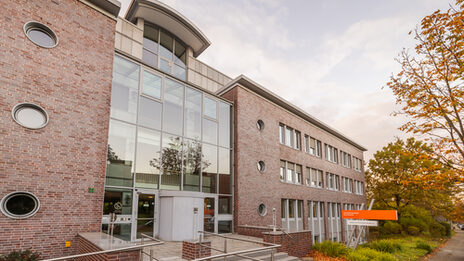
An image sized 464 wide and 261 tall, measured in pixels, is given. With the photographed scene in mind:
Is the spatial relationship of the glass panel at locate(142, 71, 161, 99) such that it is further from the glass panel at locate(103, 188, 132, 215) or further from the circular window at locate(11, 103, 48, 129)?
the glass panel at locate(103, 188, 132, 215)

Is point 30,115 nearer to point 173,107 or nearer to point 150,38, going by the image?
point 173,107

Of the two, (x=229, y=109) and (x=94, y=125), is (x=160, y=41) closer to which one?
(x=229, y=109)

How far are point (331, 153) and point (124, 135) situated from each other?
Result: 21.0 m


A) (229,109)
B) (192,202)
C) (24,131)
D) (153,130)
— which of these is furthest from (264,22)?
(24,131)

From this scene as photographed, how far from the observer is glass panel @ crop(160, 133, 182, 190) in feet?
37.5

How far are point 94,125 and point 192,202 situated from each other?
4737 mm

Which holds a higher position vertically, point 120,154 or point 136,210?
point 120,154

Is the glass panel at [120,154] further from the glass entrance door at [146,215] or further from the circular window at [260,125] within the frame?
the circular window at [260,125]

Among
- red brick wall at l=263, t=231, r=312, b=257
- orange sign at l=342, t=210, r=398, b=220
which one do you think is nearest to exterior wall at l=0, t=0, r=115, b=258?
red brick wall at l=263, t=231, r=312, b=257

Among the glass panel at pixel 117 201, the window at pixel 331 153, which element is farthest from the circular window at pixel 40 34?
the window at pixel 331 153

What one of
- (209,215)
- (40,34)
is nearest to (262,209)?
(209,215)

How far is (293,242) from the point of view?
1052 centimetres

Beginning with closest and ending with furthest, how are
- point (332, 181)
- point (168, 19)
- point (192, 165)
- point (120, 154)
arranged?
1. point (120, 154)
2. point (192, 165)
3. point (168, 19)
4. point (332, 181)

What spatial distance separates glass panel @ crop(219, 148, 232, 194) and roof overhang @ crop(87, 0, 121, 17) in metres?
7.80
